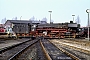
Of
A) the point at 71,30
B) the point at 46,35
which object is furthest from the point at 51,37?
the point at 71,30

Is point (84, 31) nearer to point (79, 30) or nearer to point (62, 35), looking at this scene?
point (79, 30)

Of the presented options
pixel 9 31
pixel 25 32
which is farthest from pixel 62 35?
pixel 9 31

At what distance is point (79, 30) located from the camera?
190 ft

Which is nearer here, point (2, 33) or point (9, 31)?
point (9, 31)

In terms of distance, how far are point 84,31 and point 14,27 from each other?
63.4 ft

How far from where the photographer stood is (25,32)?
5500 centimetres

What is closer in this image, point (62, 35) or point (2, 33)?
point (62, 35)

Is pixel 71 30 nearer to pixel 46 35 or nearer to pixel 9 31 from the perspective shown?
pixel 46 35

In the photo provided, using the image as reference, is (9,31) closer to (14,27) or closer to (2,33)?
(14,27)

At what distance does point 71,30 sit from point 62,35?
287 centimetres

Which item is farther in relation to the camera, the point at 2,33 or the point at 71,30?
the point at 2,33

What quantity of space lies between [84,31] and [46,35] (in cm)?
1080

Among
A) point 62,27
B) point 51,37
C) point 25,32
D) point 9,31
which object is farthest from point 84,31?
point 9,31

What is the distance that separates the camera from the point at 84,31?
185 feet
